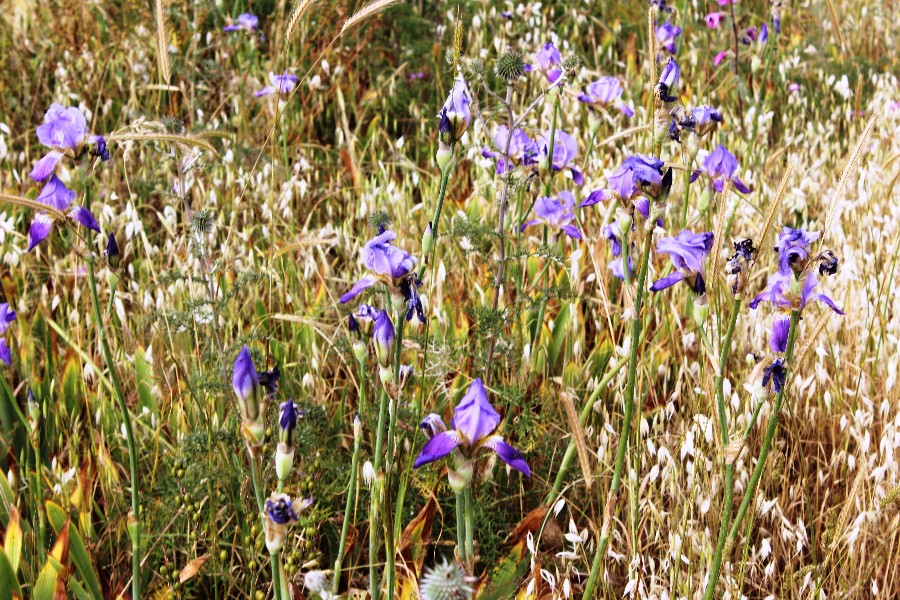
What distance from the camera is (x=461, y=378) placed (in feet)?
7.22

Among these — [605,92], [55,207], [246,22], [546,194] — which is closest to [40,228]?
[55,207]

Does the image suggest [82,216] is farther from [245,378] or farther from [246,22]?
[246,22]

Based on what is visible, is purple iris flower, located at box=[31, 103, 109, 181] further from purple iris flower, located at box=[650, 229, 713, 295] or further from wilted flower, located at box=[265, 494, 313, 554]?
purple iris flower, located at box=[650, 229, 713, 295]

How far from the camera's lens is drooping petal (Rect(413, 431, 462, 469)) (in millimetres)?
1105

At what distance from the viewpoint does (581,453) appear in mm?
1125

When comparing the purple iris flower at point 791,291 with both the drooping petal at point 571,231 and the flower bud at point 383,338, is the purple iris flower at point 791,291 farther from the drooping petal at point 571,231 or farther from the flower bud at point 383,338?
the drooping petal at point 571,231

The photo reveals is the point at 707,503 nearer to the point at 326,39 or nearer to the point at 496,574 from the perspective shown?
the point at 496,574

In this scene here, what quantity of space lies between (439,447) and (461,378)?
1.08m

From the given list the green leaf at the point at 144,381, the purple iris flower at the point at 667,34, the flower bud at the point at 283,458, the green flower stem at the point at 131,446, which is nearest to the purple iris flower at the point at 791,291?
A: the flower bud at the point at 283,458

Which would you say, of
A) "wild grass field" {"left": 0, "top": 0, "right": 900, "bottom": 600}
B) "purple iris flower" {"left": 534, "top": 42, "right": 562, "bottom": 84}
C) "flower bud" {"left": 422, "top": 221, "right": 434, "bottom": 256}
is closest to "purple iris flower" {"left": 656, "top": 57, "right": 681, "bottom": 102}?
"wild grass field" {"left": 0, "top": 0, "right": 900, "bottom": 600}

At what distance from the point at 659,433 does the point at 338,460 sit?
0.76 metres

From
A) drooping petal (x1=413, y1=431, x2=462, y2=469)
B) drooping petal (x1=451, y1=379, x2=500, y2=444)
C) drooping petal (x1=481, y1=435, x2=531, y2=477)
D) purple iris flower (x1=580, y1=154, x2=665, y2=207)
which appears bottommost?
drooping petal (x1=481, y1=435, x2=531, y2=477)

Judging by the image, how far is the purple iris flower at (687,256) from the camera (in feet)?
4.36

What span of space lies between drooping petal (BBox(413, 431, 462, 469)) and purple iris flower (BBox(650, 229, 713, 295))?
387 mm
